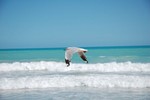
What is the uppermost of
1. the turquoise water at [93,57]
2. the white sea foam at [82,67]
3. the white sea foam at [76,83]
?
the turquoise water at [93,57]

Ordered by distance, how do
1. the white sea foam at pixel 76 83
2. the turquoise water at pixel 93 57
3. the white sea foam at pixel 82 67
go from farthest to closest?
1. the turquoise water at pixel 93 57
2. the white sea foam at pixel 82 67
3. the white sea foam at pixel 76 83

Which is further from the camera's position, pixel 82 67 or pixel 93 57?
pixel 93 57

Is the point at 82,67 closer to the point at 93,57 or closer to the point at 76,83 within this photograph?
the point at 76,83

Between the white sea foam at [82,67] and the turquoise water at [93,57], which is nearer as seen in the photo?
the white sea foam at [82,67]

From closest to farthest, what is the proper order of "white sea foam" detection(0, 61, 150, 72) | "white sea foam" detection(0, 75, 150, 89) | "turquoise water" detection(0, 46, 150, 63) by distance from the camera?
"white sea foam" detection(0, 75, 150, 89)
"white sea foam" detection(0, 61, 150, 72)
"turquoise water" detection(0, 46, 150, 63)

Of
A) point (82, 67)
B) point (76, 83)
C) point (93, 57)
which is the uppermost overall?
point (93, 57)

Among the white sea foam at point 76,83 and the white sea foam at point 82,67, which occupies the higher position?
the white sea foam at point 82,67

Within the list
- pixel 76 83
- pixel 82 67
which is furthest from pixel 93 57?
pixel 76 83

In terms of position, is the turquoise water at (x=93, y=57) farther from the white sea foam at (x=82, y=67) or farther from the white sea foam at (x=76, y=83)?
the white sea foam at (x=76, y=83)

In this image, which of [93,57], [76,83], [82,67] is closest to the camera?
[76,83]

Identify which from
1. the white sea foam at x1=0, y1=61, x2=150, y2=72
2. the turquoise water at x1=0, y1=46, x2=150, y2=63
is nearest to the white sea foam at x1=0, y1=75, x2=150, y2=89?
the white sea foam at x1=0, y1=61, x2=150, y2=72

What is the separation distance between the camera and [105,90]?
9.96 meters

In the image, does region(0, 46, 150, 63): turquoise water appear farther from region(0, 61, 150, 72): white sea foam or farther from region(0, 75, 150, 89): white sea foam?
region(0, 75, 150, 89): white sea foam

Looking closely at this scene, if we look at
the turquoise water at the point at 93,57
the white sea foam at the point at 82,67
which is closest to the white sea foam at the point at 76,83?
the white sea foam at the point at 82,67
